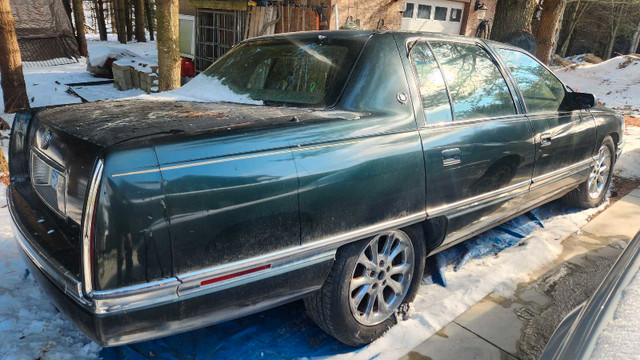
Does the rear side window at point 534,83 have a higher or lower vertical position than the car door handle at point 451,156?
higher

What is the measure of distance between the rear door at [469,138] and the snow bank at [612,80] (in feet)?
34.5

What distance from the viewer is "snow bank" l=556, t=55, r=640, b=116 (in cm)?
1221

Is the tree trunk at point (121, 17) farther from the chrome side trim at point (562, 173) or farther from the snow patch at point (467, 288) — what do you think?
the snow patch at point (467, 288)

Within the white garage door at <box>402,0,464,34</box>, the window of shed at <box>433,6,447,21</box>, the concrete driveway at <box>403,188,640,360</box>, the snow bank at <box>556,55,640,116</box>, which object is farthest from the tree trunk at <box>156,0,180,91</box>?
the snow bank at <box>556,55,640,116</box>

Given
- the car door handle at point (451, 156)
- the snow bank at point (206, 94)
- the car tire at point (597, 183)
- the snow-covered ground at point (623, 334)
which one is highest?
the snow bank at point (206, 94)

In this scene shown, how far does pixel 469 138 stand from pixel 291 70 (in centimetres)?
117

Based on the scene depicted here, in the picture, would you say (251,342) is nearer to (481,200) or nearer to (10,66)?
(481,200)

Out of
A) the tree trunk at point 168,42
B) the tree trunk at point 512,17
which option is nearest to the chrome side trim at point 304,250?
the tree trunk at point 168,42

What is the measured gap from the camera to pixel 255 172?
1.75 meters

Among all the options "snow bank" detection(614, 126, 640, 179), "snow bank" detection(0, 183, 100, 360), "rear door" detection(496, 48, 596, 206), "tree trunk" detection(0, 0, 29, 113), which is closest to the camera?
"snow bank" detection(0, 183, 100, 360)

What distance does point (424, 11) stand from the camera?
10977 mm

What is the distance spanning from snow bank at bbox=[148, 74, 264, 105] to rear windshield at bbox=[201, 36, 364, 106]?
0.04 metres

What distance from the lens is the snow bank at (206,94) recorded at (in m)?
2.64

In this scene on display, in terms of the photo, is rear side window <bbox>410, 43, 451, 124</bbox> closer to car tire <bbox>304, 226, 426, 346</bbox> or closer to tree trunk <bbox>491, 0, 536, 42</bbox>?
car tire <bbox>304, 226, 426, 346</bbox>
